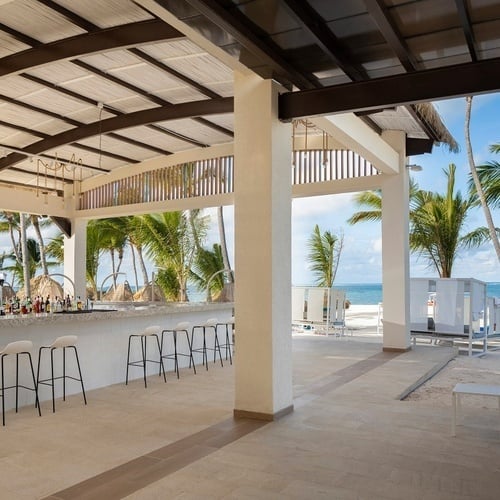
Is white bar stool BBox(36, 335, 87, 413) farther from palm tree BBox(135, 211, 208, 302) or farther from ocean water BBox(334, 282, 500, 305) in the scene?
ocean water BBox(334, 282, 500, 305)

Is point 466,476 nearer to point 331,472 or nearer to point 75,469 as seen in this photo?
point 331,472

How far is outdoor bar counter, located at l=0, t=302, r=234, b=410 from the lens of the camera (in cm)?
571

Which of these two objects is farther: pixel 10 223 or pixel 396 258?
pixel 10 223

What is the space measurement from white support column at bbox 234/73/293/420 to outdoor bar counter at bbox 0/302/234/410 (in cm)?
202

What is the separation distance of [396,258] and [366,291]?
1493 inches

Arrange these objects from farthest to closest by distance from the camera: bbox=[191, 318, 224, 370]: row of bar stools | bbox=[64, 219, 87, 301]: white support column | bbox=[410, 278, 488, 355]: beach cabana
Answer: bbox=[64, 219, 87, 301]: white support column < bbox=[410, 278, 488, 355]: beach cabana < bbox=[191, 318, 224, 370]: row of bar stools

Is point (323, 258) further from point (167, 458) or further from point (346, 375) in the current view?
point (167, 458)

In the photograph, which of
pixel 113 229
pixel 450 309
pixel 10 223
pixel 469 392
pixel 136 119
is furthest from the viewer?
pixel 10 223

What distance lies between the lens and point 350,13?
14.2 ft

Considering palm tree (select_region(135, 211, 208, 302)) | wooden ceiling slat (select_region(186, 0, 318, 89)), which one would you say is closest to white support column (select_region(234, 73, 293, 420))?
wooden ceiling slat (select_region(186, 0, 318, 89))

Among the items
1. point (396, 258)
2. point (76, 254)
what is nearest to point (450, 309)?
point (396, 258)

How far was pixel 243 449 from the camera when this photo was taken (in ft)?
13.8

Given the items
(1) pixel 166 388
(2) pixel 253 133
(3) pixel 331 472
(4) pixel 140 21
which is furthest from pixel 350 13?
(1) pixel 166 388

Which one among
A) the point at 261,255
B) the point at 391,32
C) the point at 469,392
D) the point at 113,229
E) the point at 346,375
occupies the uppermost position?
the point at 391,32
